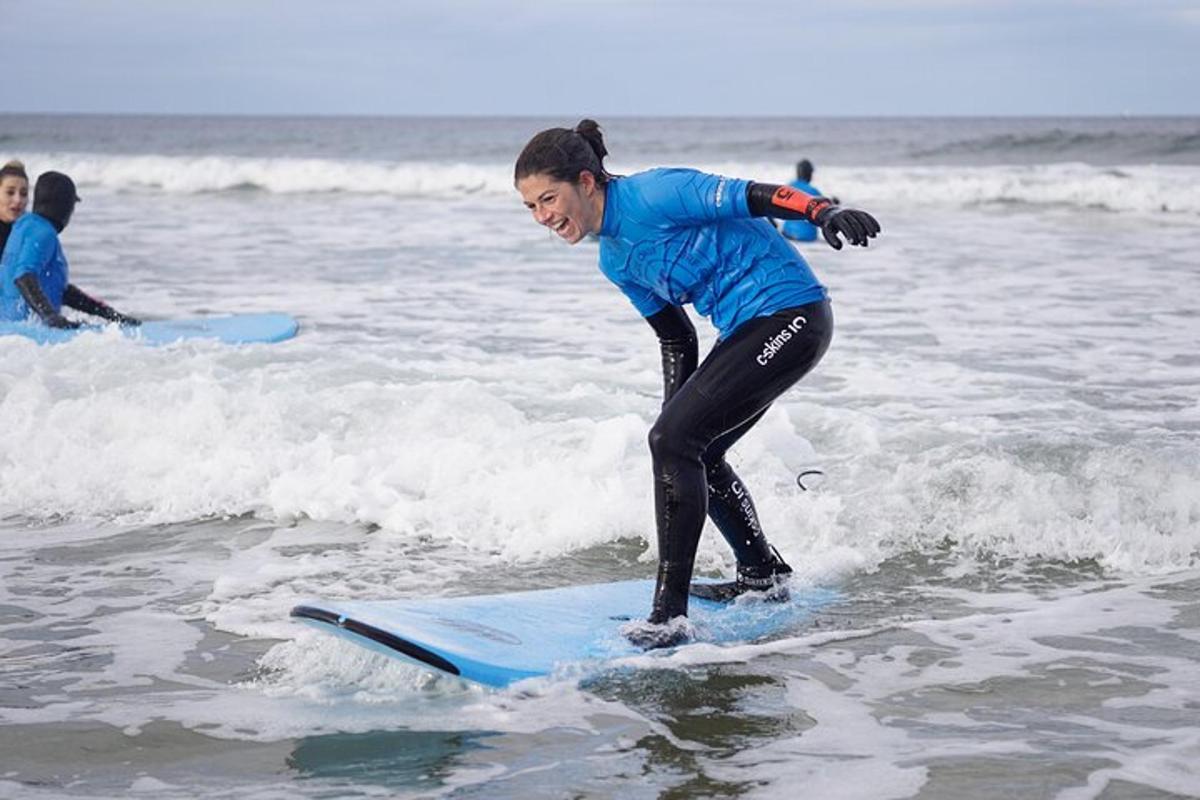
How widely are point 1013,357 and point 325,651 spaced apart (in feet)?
20.5

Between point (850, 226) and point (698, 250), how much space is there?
0.54 meters

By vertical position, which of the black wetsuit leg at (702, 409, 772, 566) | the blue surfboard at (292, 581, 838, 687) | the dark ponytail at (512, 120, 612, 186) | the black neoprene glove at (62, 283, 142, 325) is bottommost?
the blue surfboard at (292, 581, 838, 687)

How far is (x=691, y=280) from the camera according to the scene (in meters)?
4.19

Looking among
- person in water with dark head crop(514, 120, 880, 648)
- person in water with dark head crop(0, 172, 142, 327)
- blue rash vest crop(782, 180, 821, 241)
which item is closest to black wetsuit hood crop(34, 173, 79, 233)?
person in water with dark head crop(0, 172, 142, 327)

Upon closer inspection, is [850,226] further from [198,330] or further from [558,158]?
[198,330]

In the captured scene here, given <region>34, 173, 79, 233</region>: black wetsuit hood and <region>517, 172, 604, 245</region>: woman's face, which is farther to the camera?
<region>34, 173, 79, 233</region>: black wetsuit hood

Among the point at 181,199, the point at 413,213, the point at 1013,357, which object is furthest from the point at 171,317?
the point at 181,199

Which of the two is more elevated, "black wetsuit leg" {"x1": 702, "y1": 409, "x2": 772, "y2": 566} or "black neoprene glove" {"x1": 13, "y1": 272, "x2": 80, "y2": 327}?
"black neoprene glove" {"x1": 13, "y1": 272, "x2": 80, "y2": 327}

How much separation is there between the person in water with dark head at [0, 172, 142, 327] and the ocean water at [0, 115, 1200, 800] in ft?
1.16

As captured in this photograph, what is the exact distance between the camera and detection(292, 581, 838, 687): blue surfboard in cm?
386

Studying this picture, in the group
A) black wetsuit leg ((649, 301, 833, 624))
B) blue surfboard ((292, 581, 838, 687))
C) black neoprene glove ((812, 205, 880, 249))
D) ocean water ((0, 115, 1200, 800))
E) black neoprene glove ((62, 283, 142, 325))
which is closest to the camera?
ocean water ((0, 115, 1200, 800))

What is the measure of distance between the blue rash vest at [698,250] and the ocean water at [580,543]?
1082 millimetres

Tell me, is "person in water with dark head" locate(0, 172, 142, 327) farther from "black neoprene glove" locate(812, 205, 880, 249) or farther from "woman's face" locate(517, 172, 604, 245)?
"black neoprene glove" locate(812, 205, 880, 249)

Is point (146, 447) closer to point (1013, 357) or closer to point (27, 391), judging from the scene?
point (27, 391)
